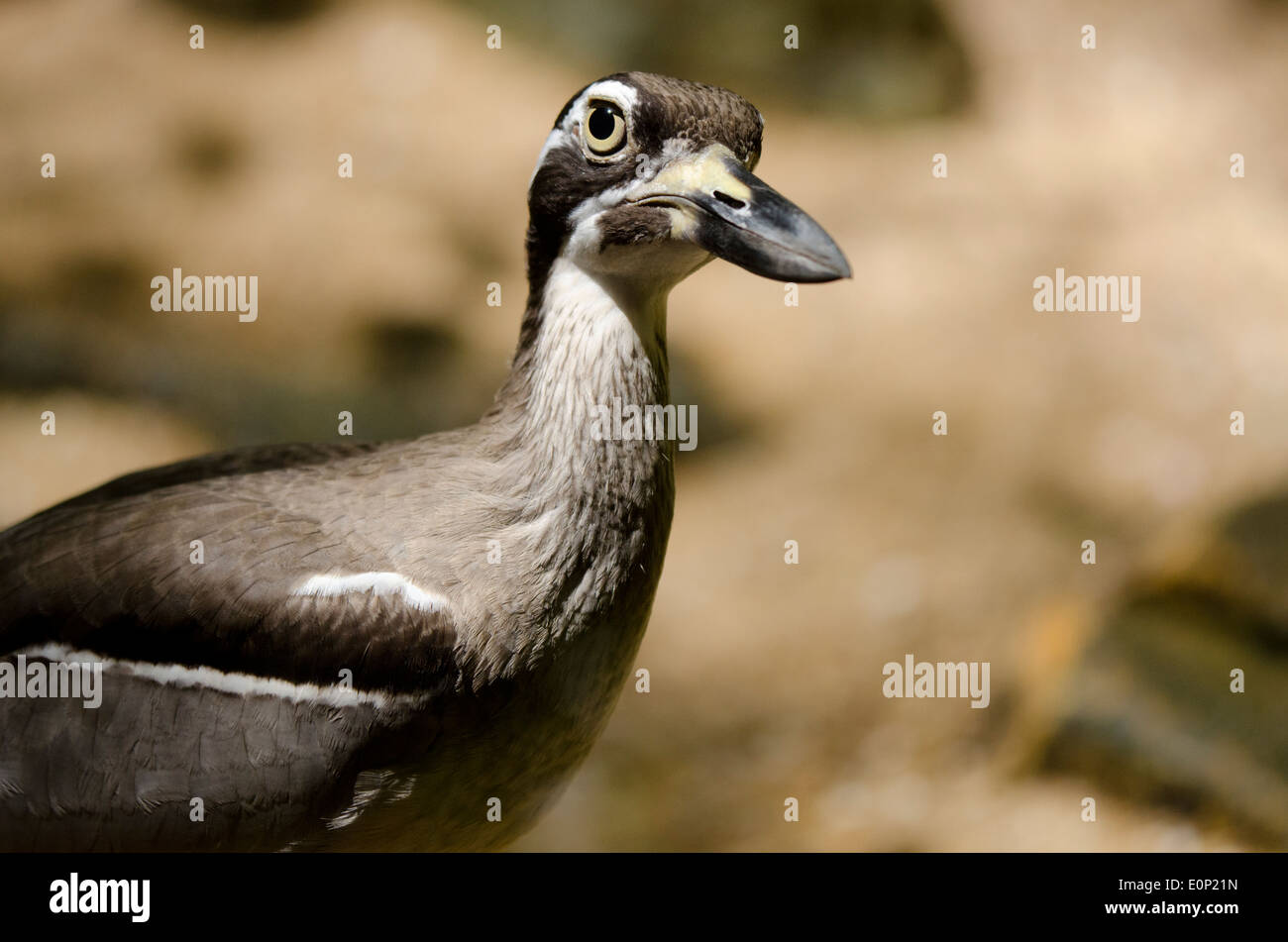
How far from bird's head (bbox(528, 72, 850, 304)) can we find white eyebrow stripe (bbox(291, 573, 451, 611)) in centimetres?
88

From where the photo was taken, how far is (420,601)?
118 inches

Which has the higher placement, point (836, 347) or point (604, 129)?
point (836, 347)

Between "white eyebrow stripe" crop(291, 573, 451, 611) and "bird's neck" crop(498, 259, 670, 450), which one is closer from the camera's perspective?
"white eyebrow stripe" crop(291, 573, 451, 611)

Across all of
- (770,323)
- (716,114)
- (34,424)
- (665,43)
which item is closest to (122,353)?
(34,424)

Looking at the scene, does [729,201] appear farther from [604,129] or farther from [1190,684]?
[1190,684]

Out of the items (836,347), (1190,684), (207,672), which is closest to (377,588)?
(207,672)

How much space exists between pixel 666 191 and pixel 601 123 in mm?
251

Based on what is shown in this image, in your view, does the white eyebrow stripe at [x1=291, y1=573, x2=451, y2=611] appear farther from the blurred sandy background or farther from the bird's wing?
the blurred sandy background

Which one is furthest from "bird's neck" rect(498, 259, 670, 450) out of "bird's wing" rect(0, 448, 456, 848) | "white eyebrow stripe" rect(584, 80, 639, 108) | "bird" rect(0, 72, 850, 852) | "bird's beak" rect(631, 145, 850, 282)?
"bird's wing" rect(0, 448, 456, 848)

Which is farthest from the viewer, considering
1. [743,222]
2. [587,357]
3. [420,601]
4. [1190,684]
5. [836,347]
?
[836,347]

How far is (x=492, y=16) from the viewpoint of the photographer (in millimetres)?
9891

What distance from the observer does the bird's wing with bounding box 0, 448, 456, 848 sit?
2979 millimetres

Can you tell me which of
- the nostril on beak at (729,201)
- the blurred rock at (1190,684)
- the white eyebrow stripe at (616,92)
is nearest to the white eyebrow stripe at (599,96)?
the white eyebrow stripe at (616,92)
